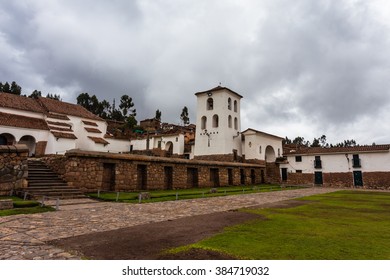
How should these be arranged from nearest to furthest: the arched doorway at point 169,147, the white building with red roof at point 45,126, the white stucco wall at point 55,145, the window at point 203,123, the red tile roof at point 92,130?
1. the white building with red roof at point 45,126
2. the white stucco wall at point 55,145
3. the red tile roof at point 92,130
4. the window at point 203,123
5. the arched doorway at point 169,147

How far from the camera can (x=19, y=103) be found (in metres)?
25.7

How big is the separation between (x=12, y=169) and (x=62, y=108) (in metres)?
22.0

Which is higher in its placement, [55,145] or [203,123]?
[203,123]

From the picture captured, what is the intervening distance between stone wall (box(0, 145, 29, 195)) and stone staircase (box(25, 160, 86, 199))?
1.77 ft

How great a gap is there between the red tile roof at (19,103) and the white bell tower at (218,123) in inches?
761

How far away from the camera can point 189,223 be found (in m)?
6.30

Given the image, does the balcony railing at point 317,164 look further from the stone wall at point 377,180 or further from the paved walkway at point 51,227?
the paved walkway at point 51,227

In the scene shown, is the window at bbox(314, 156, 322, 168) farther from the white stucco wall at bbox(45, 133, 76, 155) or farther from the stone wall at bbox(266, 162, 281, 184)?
the white stucco wall at bbox(45, 133, 76, 155)

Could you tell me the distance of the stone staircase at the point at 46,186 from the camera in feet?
33.8

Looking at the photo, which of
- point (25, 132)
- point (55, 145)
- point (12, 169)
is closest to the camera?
point (12, 169)

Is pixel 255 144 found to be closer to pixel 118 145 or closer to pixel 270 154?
pixel 270 154

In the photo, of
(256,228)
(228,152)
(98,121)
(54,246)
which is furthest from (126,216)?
(98,121)

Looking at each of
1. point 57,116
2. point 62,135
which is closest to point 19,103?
point 57,116

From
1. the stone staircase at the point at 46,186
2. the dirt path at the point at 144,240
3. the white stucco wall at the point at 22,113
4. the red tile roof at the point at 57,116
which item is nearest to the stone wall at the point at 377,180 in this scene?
the dirt path at the point at 144,240
